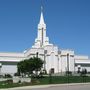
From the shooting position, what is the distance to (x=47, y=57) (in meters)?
165

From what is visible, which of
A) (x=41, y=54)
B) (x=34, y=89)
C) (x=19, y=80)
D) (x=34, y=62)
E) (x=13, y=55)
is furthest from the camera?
(x=13, y=55)

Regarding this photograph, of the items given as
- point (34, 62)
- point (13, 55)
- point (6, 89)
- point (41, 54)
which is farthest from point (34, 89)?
point (13, 55)

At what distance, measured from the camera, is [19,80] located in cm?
5575

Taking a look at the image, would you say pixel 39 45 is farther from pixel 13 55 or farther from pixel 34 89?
pixel 34 89

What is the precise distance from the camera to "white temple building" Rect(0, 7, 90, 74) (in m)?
163

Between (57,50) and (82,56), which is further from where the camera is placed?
(82,56)

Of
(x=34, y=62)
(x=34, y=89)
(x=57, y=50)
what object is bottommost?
(x=34, y=89)

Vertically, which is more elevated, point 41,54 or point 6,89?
point 41,54

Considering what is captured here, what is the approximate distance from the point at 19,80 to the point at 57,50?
361ft

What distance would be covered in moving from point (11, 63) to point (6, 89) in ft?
425

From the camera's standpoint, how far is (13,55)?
595 ft

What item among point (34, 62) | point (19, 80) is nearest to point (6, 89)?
point (19, 80)

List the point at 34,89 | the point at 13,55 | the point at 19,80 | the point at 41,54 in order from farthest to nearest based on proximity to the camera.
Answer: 1. the point at 13,55
2. the point at 41,54
3. the point at 19,80
4. the point at 34,89

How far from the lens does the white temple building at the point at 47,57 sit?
163 metres
